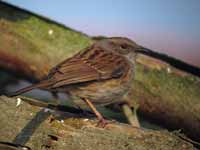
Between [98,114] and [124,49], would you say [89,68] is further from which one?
[124,49]

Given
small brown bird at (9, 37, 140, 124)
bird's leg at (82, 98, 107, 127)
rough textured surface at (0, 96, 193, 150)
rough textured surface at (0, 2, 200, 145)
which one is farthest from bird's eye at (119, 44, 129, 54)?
rough textured surface at (0, 96, 193, 150)

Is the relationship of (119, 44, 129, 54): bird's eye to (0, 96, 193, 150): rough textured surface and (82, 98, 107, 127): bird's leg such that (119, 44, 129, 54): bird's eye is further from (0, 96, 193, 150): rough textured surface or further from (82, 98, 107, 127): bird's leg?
(0, 96, 193, 150): rough textured surface

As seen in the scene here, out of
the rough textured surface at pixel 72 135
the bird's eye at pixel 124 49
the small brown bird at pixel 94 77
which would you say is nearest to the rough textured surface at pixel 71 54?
the bird's eye at pixel 124 49

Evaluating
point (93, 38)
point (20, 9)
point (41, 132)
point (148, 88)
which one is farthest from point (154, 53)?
point (41, 132)

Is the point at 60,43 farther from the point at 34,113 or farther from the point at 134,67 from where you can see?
the point at 34,113

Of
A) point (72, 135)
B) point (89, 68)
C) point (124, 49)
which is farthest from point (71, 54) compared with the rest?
point (72, 135)
